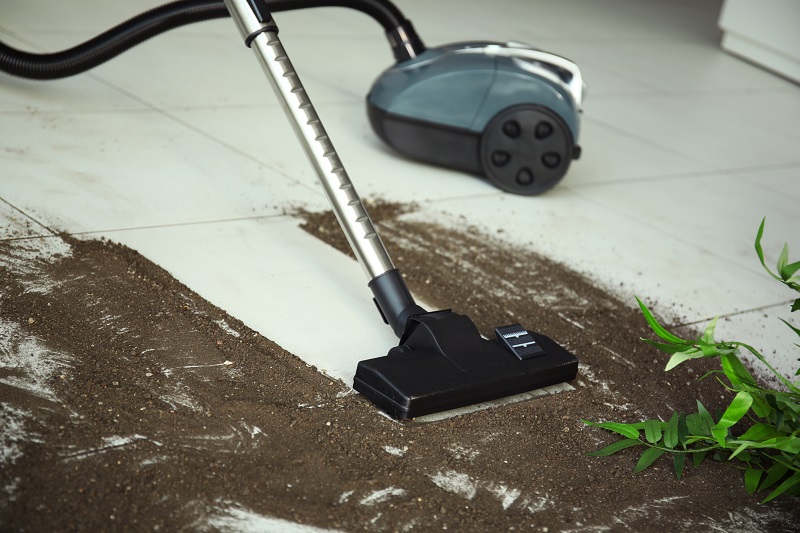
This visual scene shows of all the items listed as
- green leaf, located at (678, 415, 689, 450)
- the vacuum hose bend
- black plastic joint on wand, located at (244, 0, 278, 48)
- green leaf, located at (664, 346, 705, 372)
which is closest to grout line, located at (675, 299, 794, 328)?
green leaf, located at (678, 415, 689, 450)

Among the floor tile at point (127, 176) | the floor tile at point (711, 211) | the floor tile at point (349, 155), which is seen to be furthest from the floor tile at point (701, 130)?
the floor tile at point (127, 176)

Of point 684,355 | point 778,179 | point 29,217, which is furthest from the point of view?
point 778,179

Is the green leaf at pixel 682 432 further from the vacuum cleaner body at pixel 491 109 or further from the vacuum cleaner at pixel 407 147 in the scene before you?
the vacuum cleaner body at pixel 491 109

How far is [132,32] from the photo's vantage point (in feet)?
7.55

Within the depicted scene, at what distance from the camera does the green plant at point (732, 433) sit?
4.17 feet

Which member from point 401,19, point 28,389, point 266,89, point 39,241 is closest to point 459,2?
point 266,89

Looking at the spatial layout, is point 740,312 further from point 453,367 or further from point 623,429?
point 453,367

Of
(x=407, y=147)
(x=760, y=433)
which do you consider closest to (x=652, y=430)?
(x=760, y=433)

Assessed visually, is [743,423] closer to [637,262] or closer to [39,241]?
[637,262]

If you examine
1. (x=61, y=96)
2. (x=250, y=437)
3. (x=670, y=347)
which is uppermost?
(x=61, y=96)

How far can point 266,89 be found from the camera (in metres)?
2.99

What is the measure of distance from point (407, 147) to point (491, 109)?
268 mm

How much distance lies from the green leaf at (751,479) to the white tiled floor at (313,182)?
1.71ft

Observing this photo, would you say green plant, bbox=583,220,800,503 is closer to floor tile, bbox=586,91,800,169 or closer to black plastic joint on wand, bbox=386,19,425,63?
black plastic joint on wand, bbox=386,19,425,63
